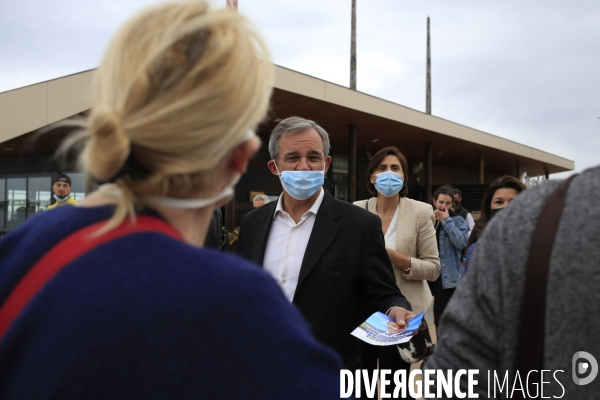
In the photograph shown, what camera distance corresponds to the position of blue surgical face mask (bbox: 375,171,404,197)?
4.23 meters

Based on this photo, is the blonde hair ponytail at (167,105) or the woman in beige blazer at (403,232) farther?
the woman in beige blazer at (403,232)

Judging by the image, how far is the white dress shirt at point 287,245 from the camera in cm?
268

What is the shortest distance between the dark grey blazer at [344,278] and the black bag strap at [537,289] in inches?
60.2

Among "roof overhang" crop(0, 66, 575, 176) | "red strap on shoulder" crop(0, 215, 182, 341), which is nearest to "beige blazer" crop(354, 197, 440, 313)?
"red strap on shoulder" crop(0, 215, 182, 341)

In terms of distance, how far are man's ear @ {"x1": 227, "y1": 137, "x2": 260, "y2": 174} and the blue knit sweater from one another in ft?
0.84

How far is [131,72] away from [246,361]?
58cm

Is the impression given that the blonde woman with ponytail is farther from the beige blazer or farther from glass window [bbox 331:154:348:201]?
glass window [bbox 331:154:348:201]

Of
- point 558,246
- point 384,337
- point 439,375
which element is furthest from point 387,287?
point 558,246

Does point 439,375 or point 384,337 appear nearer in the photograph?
point 439,375

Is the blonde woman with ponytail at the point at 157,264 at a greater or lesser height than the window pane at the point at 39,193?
lesser

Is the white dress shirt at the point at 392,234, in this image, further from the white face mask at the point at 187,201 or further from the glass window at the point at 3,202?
the glass window at the point at 3,202

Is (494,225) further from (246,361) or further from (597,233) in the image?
(246,361)

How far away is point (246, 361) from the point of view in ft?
2.76

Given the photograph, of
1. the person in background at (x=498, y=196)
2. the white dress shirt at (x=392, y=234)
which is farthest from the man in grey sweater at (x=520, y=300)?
the person in background at (x=498, y=196)
